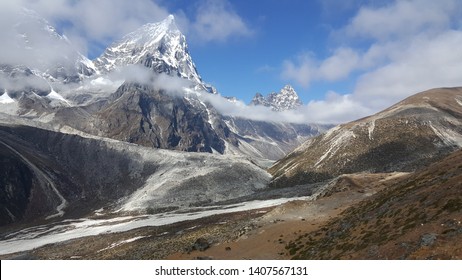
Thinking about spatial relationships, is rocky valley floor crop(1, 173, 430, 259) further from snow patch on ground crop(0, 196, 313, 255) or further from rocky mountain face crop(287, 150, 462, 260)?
snow patch on ground crop(0, 196, 313, 255)

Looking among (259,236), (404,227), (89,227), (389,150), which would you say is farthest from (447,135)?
(404,227)

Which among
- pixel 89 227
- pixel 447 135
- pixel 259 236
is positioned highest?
pixel 447 135

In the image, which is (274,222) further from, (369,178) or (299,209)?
(369,178)

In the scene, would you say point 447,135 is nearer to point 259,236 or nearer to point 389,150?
point 389,150

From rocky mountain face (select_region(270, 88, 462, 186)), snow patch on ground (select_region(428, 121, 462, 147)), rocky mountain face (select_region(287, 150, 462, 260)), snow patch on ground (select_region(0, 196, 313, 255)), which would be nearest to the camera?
rocky mountain face (select_region(287, 150, 462, 260))

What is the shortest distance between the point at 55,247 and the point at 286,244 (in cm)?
8018

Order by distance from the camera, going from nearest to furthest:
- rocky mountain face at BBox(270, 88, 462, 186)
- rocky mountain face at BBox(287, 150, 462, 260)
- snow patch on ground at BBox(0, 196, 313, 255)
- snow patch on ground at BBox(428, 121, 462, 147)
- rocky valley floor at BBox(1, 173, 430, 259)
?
rocky mountain face at BBox(287, 150, 462, 260) → rocky valley floor at BBox(1, 173, 430, 259) → snow patch on ground at BBox(0, 196, 313, 255) → rocky mountain face at BBox(270, 88, 462, 186) → snow patch on ground at BBox(428, 121, 462, 147)

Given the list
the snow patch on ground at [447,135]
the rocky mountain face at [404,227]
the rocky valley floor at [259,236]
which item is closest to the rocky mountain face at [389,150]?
the snow patch on ground at [447,135]

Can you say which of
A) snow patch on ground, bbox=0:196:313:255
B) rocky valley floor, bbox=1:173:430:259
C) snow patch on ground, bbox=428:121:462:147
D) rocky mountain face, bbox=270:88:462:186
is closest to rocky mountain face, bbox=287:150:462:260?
rocky valley floor, bbox=1:173:430:259

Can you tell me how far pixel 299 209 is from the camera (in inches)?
3019

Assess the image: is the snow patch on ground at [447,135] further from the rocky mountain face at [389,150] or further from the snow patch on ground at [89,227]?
the snow patch on ground at [89,227]

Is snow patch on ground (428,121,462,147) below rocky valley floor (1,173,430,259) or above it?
above

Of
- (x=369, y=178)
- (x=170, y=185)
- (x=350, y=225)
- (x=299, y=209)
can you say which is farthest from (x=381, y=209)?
(x=170, y=185)
